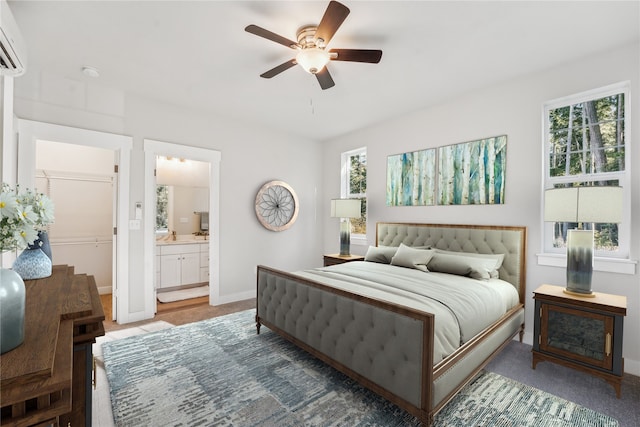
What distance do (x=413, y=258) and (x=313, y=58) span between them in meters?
2.29

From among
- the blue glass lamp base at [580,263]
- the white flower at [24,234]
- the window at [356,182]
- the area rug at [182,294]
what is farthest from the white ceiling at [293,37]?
the area rug at [182,294]

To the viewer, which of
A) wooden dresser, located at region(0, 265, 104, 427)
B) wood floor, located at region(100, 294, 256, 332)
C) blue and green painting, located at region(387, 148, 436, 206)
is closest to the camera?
wooden dresser, located at region(0, 265, 104, 427)

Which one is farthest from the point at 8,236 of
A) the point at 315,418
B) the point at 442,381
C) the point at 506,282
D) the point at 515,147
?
the point at 515,147

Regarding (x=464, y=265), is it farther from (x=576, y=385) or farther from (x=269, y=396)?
(x=269, y=396)

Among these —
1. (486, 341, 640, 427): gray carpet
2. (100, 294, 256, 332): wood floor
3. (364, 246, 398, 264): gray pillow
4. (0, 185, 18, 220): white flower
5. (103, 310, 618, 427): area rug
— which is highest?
(0, 185, 18, 220): white flower

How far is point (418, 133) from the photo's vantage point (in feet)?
13.3

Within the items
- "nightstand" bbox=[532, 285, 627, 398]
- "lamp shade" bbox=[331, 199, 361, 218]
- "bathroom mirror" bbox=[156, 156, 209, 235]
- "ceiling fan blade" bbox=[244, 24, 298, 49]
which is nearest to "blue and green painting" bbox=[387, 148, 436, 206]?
"lamp shade" bbox=[331, 199, 361, 218]

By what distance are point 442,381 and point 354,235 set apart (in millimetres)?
3347

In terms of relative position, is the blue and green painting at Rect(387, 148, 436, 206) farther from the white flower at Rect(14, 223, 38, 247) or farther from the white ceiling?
the white flower at Rect(14, 223, 38, 247)

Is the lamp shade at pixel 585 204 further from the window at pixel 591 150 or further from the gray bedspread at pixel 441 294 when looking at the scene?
the gray bedspread at pixel 441 294

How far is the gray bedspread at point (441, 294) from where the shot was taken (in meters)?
1.93

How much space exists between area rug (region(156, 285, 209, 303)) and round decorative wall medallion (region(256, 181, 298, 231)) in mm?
1554

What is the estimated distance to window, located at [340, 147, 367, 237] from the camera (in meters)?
4.91

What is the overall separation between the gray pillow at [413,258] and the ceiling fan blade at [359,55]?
2072mm
